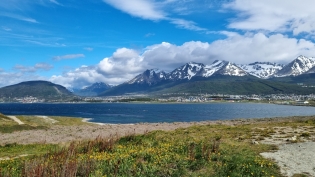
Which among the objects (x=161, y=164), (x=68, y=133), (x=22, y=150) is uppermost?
(x=161, y=164)

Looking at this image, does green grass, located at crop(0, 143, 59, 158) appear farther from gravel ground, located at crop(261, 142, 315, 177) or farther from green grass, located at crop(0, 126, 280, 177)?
gravel ground, located at crop(261, 142, 315, 177)

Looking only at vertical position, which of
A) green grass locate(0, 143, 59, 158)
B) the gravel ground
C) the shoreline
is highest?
the gravel ground

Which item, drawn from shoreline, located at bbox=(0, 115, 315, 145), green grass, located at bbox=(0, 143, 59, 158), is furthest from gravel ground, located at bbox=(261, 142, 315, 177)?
green grass, located at bbox=(0, 143, 59, 158)

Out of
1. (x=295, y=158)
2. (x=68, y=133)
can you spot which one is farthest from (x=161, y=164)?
(x=68, y=133)

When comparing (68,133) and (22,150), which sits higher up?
(22,150)

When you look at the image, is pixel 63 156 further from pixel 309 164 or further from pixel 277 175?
pixel 309 164

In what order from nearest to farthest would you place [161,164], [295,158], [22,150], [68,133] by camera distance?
[161,164] → [295,158] → [22,150] → [68,133]

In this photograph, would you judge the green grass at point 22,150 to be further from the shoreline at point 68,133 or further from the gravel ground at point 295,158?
the gravel ground at point 295,158

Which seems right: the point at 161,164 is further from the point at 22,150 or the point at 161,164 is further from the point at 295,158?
the point at 22,150

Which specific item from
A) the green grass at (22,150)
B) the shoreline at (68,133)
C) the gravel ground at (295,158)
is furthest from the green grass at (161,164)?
the shoreline at (68,133)

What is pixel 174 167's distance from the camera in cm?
1908

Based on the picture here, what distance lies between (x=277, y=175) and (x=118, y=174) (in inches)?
415

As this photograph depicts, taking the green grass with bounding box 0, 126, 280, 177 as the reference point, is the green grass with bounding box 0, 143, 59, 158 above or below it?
below

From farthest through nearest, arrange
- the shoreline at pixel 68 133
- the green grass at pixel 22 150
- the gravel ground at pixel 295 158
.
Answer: the shoreline at pixel 68 133 < the green grass at pixel 22 150 < the gravel ground at pixel 295 158
